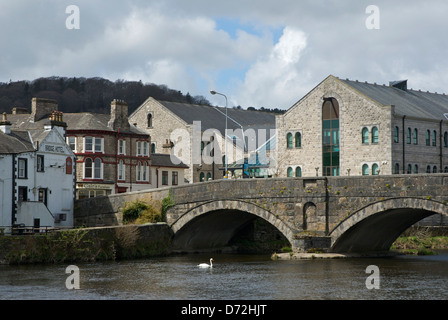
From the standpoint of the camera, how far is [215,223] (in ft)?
190

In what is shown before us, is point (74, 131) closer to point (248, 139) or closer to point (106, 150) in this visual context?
point (106, 150)

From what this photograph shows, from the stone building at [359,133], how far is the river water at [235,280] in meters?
19.9

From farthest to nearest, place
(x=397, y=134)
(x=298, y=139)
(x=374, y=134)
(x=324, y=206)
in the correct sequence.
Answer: (x=298, y=139) → (x=374, y=134) → (x=397, y=134) → (x=324, y=206)

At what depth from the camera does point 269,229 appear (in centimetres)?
6131

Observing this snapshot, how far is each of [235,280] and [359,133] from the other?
33.0 metres

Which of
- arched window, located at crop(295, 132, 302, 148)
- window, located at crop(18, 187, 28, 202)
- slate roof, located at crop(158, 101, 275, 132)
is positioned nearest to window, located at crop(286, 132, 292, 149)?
arched window, located at crop(295, 132, 302, 148)

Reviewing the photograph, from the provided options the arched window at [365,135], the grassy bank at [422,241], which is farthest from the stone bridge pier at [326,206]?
the arched window at [365,135]

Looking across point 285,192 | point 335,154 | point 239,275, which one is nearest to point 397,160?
point 335,154

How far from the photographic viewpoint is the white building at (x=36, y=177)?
177ft

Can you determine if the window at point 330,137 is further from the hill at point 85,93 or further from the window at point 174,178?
the hill at point 85,93

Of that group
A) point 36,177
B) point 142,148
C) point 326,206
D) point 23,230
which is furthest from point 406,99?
point 23,230

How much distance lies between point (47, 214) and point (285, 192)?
16.6 m

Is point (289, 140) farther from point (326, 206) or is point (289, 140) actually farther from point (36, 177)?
point (326, 206)

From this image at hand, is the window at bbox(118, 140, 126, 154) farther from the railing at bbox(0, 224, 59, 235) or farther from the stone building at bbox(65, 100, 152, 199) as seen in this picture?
the railing at bbox(0, 224, 59, 235)
